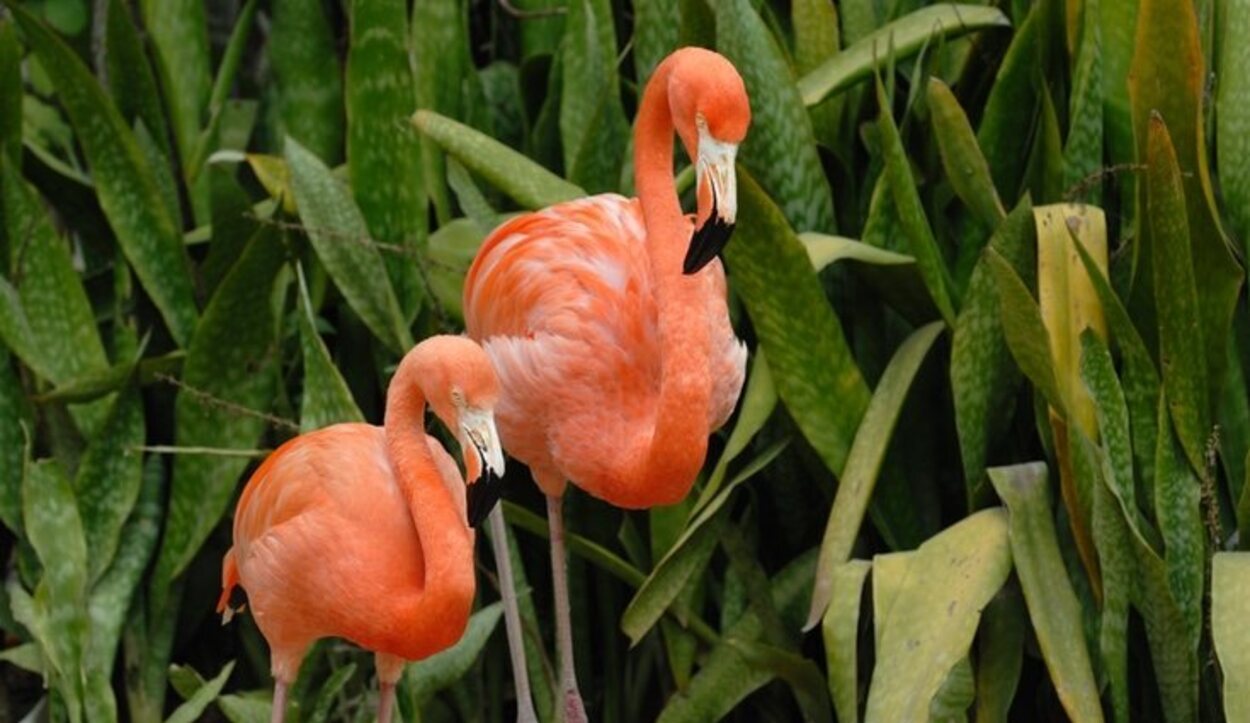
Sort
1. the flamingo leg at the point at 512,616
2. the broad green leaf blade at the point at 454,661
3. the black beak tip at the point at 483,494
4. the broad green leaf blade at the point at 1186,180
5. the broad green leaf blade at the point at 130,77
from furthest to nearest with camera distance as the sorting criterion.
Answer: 1. the broad green leaf blade at the point at 130,77
2. the broad green leaf blade at the point at 454,661
3. the flamingo leg at the point at 512,616
4. the broad green leaf blade at the point at 1186,180
5. the black beak tip at the point at 483,494

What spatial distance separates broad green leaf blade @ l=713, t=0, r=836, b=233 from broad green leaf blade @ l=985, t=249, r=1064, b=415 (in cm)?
48

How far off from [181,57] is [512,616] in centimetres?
157

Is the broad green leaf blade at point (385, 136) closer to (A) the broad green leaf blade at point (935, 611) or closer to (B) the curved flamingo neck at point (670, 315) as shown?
(B) the curved flamingo neck at point (670, 315)

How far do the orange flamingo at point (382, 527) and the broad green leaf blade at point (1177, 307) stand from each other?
1104 millimetres

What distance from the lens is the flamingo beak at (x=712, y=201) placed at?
3229mm

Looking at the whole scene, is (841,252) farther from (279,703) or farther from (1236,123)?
(279,703)

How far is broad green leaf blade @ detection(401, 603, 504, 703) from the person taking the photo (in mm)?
3969

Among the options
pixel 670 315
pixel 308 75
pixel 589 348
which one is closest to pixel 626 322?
pixel 589 348

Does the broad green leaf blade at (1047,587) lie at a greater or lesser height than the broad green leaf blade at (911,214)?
lesser

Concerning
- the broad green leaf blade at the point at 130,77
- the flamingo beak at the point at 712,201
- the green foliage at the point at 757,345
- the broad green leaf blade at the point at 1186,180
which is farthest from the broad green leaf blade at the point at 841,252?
the broad green leaf blade at the point at 130,77

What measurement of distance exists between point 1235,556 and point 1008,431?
1.94 ft

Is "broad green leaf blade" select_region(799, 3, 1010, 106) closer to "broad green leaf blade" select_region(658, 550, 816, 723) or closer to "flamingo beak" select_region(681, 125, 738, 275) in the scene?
"flamingo beak" select_region(681, 125, 738, 275)

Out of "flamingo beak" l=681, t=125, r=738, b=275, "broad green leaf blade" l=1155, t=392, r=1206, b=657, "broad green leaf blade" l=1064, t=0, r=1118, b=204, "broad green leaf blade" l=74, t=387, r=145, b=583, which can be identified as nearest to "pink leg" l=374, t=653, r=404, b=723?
"flamingo beak" l=681, t=125, r=738, b=275

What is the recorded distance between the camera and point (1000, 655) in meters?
3.72
